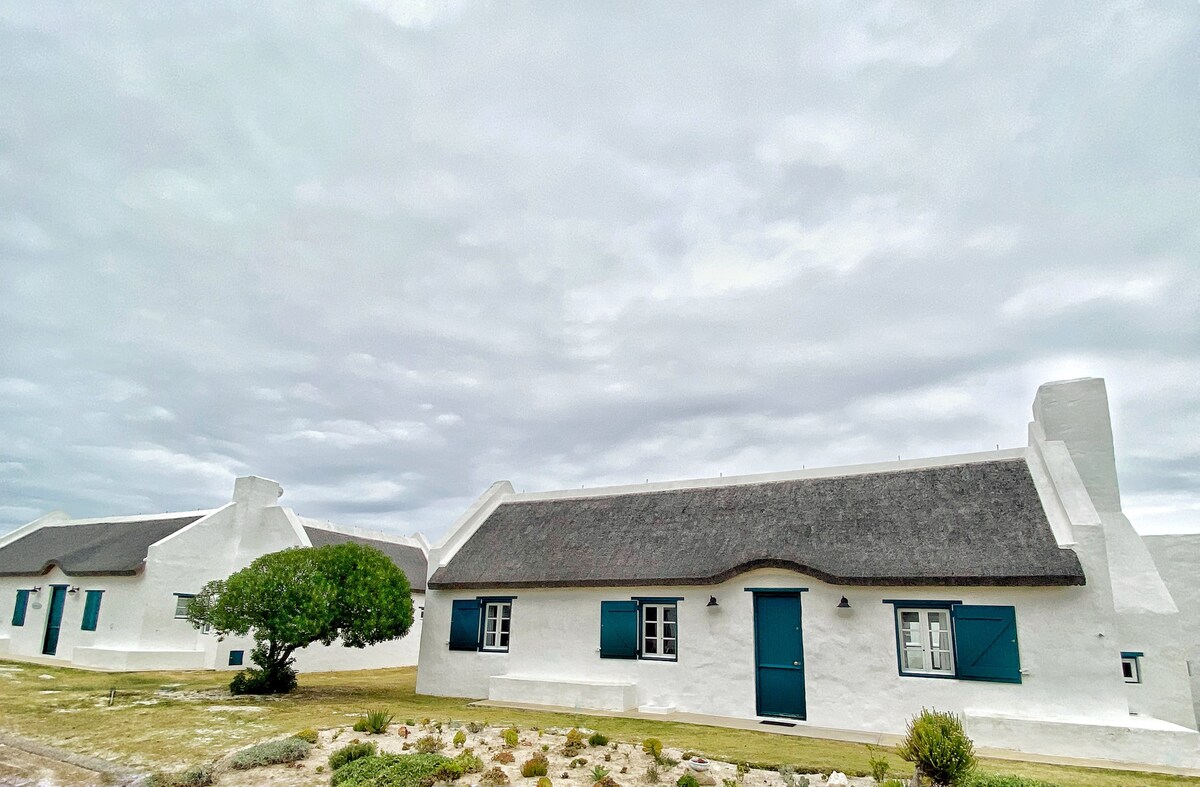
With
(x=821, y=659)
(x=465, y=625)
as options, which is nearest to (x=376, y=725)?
(x=465, y=625)

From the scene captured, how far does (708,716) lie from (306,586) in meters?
9.03

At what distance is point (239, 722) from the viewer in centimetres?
1227

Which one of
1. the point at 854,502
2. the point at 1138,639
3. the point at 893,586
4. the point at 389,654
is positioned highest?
the point at 854,502

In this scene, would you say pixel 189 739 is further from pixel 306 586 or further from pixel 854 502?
pixel 854 502

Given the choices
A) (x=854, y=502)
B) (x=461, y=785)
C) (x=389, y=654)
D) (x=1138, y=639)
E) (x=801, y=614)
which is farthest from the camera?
(x=389, y=654)

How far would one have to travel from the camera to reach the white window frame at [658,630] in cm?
1476

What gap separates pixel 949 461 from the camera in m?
14.9

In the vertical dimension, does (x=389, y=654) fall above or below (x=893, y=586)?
below

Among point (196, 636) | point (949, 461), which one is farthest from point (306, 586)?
point (949, 461)

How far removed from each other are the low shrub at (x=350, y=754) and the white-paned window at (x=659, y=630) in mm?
6694

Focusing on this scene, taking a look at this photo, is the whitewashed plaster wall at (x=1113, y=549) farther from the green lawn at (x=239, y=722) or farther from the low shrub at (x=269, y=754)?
the low shrub at (x=269, y=754)

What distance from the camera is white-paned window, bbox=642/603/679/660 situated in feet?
48.5

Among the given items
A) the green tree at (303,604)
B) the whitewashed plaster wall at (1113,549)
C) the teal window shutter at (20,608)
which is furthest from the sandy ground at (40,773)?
the teal window shutter at (20,608)

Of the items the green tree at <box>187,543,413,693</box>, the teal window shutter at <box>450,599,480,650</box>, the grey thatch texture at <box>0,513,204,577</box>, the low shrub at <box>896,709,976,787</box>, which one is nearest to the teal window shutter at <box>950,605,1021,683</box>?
the low shrub at <box>896,709,976,787</box>
